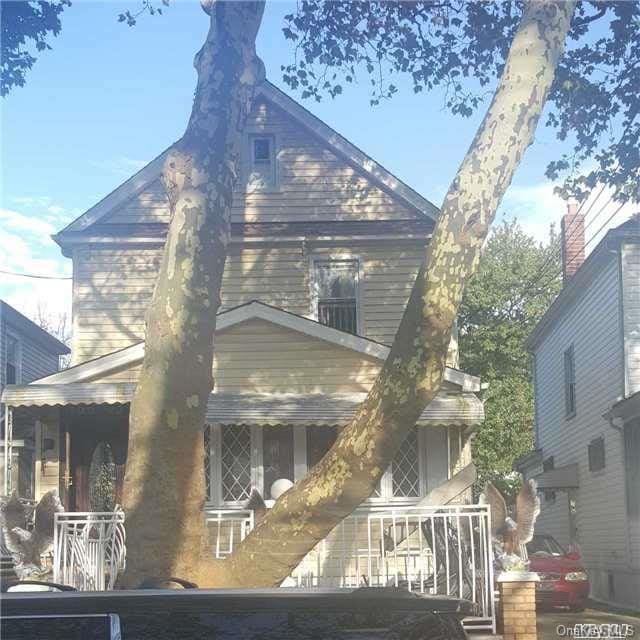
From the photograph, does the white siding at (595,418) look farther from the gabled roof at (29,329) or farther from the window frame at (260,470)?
the gabled roof at (29,329)

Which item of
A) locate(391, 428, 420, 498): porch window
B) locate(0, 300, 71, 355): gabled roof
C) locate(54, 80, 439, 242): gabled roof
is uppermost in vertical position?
locate(54, 80, 439, 242): gabled roof

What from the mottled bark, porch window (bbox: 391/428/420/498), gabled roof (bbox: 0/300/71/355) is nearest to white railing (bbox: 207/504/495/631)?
porch window (bbox: 391/428/420/498)

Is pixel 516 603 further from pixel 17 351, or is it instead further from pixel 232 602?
pixel 17 351

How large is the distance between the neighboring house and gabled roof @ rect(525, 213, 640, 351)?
39.1 feet

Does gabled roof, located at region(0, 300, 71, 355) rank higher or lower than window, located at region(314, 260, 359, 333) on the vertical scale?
higher

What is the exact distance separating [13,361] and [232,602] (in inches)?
859

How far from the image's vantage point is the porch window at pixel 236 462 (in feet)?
45.3

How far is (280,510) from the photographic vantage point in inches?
228

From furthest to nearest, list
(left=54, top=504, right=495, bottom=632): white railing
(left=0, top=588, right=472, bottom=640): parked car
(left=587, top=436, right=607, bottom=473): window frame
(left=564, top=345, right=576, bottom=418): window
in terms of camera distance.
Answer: (left=564, top=345, right=576, bottom=418): window
(left=587, top=436, right=607, bottom=473): window frame
(left=54, top=504, right=495, bottom=632): white railing
(left=0, top=588, right=472, bottom=640): parked car

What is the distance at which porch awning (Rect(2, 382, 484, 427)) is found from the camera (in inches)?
490

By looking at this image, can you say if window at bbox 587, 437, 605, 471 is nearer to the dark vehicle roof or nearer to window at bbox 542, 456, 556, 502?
window at bbox 542, 456, 556, 502

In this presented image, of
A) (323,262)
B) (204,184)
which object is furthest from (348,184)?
(204,184)

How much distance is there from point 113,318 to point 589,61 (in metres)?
8.64

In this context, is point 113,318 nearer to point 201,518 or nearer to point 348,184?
point 348,184
